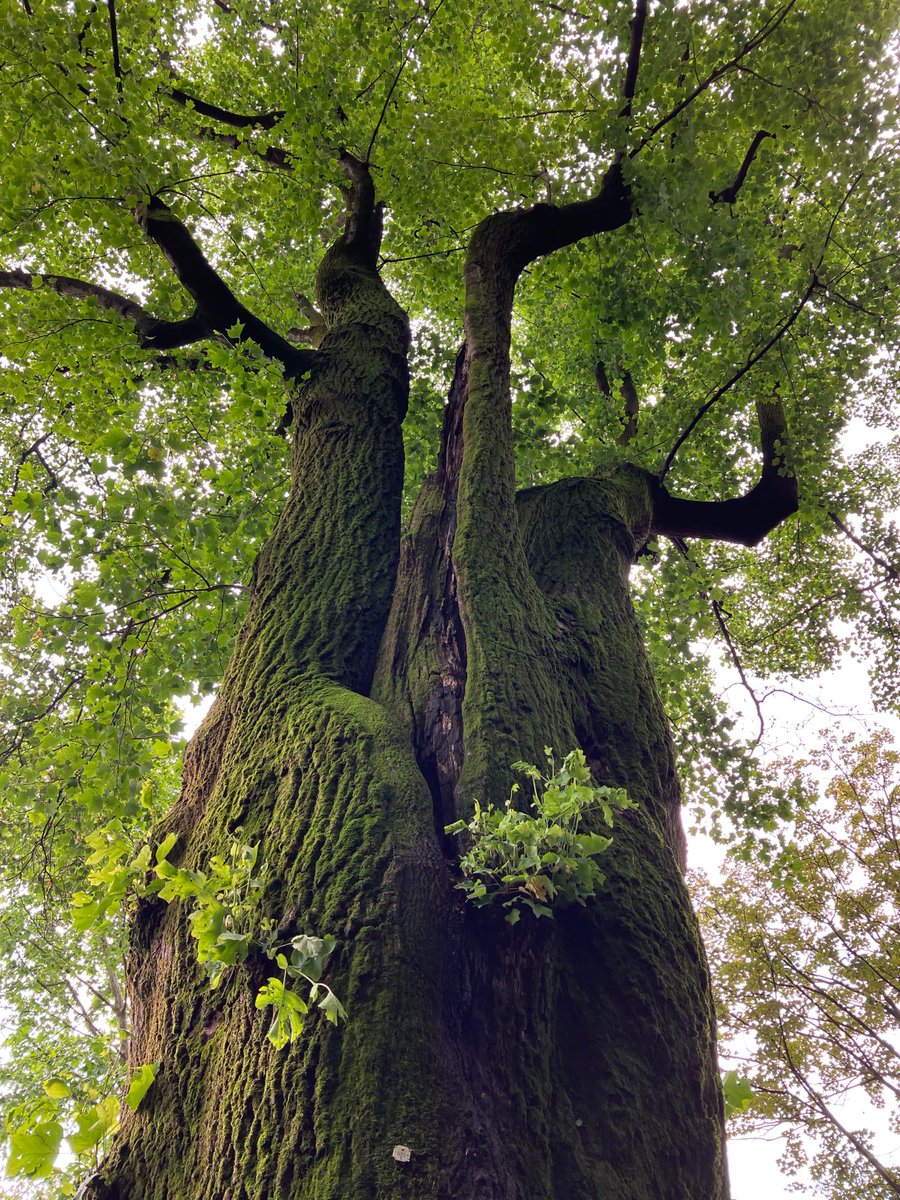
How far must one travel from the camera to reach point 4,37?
11.7 ft

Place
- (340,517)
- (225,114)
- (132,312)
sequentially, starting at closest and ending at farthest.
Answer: (340,517) < (132,312) < (225,114)

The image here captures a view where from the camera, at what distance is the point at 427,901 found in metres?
2.14

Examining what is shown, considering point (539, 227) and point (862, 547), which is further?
point (862, 547)

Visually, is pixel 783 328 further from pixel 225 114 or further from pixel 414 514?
pixel 225 114

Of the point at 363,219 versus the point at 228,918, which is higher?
the point at 363,219

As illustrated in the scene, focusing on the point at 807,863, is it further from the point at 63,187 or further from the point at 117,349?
the point at 63,187

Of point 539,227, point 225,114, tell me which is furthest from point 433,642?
point 225,114

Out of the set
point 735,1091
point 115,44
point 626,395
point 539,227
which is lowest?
point 735,1091

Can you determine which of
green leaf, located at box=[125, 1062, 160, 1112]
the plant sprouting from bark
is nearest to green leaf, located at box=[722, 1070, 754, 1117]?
the plant sprouting from bark

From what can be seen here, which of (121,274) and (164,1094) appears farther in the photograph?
(121,274)

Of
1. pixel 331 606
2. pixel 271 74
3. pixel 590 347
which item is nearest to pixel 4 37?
pixel 271 74

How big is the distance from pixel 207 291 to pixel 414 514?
2.23 metres

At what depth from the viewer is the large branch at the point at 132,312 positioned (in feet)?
16.1

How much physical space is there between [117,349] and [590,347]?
3.76 metres
